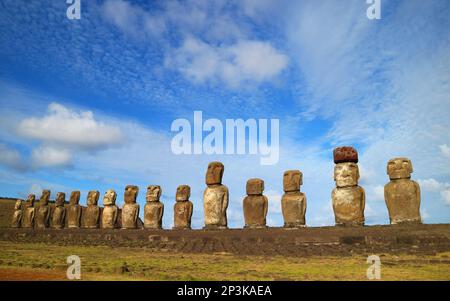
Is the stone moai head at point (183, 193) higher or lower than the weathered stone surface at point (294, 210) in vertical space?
higher

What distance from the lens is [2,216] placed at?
35.4m

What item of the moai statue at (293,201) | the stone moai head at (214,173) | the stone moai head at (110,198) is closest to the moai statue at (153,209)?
the stone moai head at (110,198)

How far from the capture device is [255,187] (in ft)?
55.9

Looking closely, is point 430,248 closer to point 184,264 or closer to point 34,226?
point 184,264

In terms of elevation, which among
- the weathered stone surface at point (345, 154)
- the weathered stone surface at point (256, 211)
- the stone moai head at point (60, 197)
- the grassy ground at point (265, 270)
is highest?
the weathered stone surface at point (345, 154)

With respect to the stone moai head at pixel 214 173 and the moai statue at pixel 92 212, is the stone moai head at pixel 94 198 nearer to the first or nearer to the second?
the moai statue at pixel 92 212

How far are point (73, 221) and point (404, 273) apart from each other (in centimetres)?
2051

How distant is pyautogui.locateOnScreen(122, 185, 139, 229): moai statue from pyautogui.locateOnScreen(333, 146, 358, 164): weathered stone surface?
10877 millimetres

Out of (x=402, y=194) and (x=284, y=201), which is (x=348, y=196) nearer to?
(x=402, y=194)

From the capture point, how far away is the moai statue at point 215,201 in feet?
57.2

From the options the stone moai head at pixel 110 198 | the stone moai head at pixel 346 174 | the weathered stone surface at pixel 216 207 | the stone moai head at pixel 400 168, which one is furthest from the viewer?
the stone moai head at pixel 110 198

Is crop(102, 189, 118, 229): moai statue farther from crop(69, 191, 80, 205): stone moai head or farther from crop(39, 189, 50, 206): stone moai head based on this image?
crop(39, 189, 50, 206): stone moai head

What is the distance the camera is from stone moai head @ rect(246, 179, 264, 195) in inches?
669
